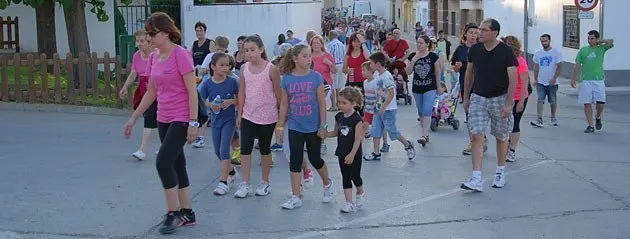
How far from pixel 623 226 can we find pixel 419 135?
6.19 metres

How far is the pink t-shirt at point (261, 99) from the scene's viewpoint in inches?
331

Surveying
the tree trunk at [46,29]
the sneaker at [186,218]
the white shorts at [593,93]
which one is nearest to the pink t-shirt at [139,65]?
the sneaker at [186,218]

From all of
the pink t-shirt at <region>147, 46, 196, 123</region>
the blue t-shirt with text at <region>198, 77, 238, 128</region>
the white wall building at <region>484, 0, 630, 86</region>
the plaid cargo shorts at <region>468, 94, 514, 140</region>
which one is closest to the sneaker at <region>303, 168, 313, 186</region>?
the blue t-shirt with text at <region>198, 77, 238, 128</region>

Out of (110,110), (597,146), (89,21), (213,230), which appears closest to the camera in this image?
(213,230)

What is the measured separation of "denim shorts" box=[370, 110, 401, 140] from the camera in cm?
1120

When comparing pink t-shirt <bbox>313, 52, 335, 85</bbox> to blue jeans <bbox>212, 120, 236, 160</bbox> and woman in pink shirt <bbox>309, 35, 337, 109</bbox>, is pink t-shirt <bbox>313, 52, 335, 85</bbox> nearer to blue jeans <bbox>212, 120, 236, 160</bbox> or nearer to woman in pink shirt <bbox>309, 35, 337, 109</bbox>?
woman in pink shirt <bbox>309, 35, 337, 109</bbox>

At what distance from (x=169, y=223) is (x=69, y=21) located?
13106 millimetres

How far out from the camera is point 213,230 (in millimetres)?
7469

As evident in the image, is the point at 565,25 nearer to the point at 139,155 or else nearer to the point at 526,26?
the point at 526,26

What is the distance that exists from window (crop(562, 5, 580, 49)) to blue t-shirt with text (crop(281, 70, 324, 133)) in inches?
728

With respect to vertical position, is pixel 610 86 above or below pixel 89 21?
below

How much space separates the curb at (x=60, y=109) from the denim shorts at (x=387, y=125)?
19.1ft

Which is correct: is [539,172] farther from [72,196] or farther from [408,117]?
[408,117]

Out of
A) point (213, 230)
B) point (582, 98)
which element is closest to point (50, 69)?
point (582, 98)
